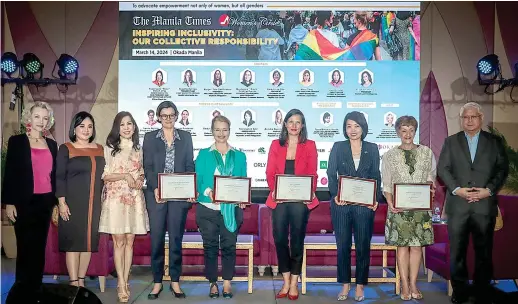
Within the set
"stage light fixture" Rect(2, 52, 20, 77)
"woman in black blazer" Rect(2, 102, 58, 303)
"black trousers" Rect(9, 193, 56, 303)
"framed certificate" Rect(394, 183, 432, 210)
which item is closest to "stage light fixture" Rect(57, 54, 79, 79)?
"stage light fixture" Rect(2, 52, 20, 77)

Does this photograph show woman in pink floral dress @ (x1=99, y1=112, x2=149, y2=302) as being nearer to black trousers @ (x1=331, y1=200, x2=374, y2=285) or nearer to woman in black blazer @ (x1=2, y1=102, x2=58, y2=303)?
woman in black blazer @ (x1=2, y1=102, x2=58, y2=303)

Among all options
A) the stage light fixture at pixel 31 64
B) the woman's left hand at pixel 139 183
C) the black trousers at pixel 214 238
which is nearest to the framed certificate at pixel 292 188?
the black trousers at pixel 214 238

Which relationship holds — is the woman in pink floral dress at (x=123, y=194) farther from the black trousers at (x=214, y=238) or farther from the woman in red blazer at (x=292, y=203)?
the woman in red blazer at (x=292, y=203)

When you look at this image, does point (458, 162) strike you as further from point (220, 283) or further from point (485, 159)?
point (220, 283)

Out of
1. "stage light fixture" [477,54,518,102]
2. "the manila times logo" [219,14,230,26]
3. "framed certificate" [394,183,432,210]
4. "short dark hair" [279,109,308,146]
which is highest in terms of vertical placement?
"the manila times logo" [219,14,230,26]

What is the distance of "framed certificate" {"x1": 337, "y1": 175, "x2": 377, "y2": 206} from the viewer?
13.5 feet

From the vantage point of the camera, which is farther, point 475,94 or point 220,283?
point 475,94

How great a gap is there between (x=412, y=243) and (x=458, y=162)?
2.67ft

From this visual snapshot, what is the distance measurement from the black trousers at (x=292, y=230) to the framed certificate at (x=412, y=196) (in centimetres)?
80

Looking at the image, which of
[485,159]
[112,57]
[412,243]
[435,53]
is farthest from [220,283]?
[435,53]

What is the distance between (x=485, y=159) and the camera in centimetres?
417

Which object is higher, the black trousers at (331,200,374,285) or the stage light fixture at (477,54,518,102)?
the stage light fixture at (477,54,518,102)

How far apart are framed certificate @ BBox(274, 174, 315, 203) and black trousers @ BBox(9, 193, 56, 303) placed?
1.93 meters

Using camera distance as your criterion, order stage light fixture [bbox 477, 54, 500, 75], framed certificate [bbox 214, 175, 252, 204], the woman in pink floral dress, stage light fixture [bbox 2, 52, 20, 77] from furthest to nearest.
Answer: stage light fixture [bbox 477, 54, 500, 75] < stage light fixture [bbox 2, 52, 20, 77] < framed certificate [bbox 214, 175, 252, 204] < the woman in pink floral dress
